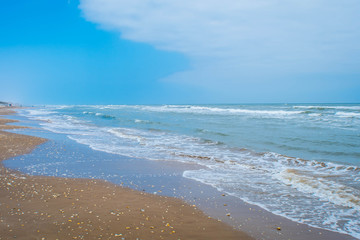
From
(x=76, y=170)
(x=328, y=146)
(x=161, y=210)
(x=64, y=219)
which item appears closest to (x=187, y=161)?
(x=76, y=170)

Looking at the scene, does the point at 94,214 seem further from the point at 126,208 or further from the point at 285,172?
the point at 285,172

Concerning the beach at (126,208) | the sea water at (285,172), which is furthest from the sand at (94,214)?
the sea water at (285,172)

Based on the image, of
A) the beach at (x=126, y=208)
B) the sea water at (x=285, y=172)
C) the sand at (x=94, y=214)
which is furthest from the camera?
the sea water at (x=285, y=172)

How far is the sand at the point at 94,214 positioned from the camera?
4.20 metres

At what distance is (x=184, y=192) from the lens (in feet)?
21.6

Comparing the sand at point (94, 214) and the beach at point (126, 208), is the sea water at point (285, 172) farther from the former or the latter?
the sand at point (94, 214)

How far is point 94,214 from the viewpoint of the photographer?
4875 millimetres

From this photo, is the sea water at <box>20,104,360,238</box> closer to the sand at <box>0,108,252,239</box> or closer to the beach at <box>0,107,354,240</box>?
the beach at <box>0,107,354,240</box>

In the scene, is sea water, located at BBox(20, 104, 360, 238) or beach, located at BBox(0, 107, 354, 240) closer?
beach, located at BBox(0, 107, 354, 240)

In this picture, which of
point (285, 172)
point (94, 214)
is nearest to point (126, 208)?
point (94, 214)

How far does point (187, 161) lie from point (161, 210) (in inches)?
207

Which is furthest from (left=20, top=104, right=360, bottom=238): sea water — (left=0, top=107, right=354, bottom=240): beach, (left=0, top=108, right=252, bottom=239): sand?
(left=0, top=108, right=252, bottom=239): sand

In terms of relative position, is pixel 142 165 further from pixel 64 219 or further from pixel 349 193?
pixel 349 193

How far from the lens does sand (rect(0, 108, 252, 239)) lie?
4.20m
